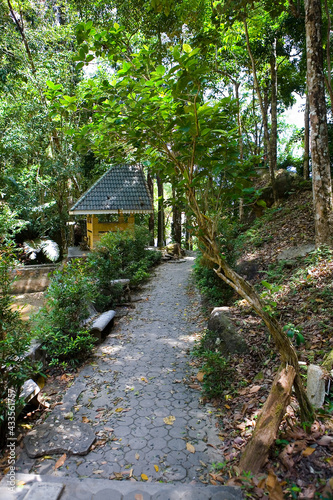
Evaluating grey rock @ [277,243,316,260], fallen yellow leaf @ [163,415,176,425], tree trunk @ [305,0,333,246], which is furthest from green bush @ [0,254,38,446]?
grey rock @ [277,243,316,260]

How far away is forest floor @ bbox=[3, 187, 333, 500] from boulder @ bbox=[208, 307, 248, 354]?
12cm

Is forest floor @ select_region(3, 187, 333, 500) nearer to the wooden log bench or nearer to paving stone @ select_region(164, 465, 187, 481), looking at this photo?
paving stone @ select_region(164, 465, 187, 481)

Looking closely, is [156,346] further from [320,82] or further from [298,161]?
[298,161]

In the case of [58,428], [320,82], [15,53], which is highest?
[15,53]

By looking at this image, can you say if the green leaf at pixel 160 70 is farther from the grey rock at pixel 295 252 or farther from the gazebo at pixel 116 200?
the gazebo at pixel 116 200

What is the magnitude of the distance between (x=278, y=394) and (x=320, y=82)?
208 inches

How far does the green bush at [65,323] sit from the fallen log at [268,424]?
323 centimetres

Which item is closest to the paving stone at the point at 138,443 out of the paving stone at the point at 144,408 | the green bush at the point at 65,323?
the paving stone at the point at 144,408

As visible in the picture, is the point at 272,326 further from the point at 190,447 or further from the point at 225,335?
the point at 225,335

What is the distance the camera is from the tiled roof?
42.2ft

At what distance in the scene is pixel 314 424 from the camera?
2.67m

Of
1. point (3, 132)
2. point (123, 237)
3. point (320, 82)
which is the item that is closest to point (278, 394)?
point (320, 82)

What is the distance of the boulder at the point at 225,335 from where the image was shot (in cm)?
451

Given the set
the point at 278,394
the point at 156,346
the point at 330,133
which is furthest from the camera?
the point at 330,133
